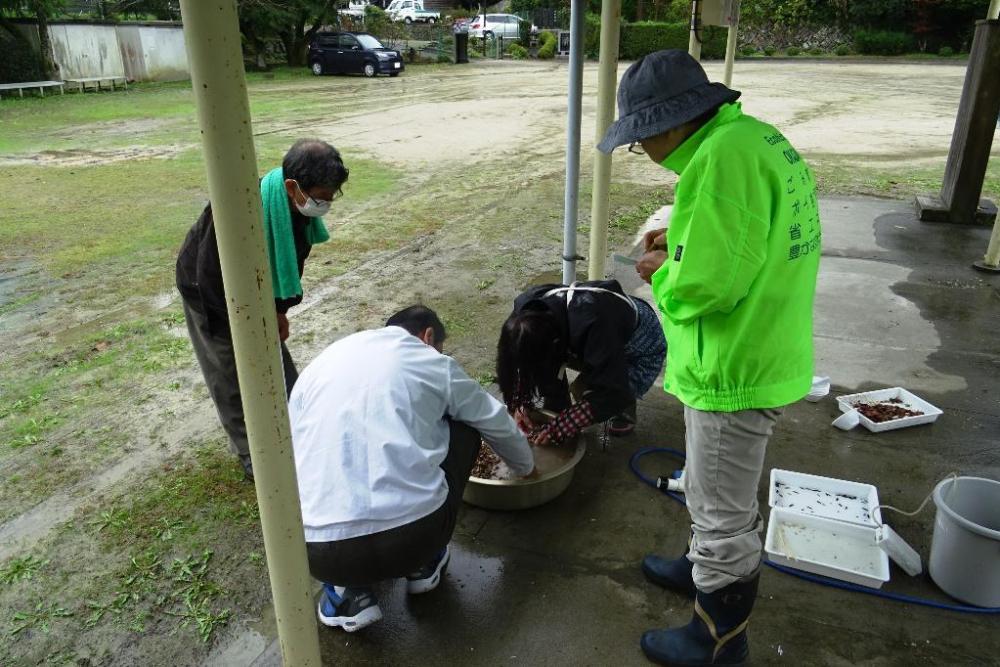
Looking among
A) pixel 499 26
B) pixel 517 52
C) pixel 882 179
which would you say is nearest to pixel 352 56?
pixel 517 52

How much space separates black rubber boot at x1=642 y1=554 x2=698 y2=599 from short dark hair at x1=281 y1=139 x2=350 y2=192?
73.1 inches

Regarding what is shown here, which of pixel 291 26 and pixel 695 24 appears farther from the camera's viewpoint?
pixel 291 26

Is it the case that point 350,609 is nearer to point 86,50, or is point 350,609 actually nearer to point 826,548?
point 826,548

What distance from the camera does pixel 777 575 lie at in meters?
2.57

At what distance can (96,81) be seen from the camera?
794 inches

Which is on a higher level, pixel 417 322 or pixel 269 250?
pixel 269 250

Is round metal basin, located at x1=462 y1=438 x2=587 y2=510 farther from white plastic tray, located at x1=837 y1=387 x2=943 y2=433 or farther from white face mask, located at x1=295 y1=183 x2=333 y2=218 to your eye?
white plastic tray, located at x1=837 y1=387 x2=943 y2=433

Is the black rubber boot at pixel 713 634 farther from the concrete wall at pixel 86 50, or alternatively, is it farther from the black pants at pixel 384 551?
the concrete wall at pixel 86 50

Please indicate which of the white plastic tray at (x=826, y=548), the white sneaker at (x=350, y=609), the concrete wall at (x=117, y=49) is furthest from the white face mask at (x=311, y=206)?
the concrete wall at (x=117, y=49)

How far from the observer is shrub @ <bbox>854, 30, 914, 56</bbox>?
2866 cm

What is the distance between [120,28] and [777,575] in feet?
80.2

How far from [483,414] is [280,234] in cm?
113

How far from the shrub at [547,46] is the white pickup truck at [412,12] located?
7580mm

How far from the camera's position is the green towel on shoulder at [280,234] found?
281 cm
